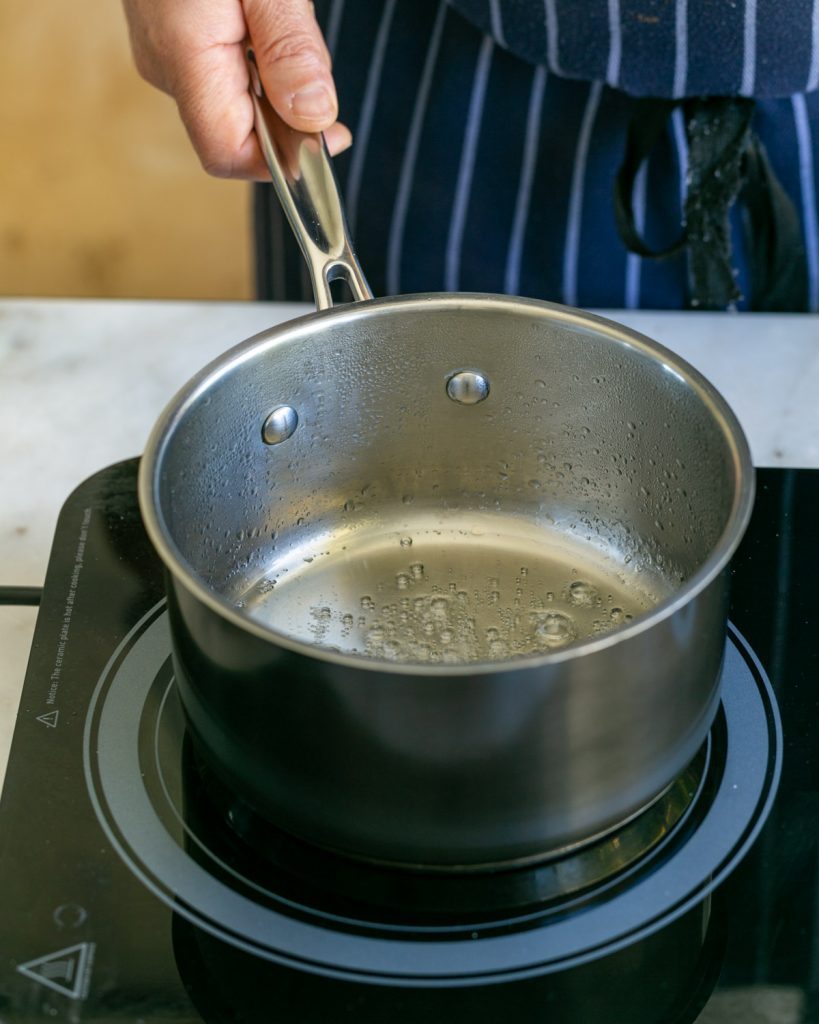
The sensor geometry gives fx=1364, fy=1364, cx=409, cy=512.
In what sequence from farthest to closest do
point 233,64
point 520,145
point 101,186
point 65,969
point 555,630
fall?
point 101,186
point 520,145
point 233,64
point 555,630
point 65,969

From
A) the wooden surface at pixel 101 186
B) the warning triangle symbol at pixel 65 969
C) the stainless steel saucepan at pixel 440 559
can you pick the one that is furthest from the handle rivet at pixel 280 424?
the wooden surface at pixel 101 186

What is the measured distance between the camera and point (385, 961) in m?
0.46

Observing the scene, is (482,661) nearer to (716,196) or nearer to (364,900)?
(364,900)

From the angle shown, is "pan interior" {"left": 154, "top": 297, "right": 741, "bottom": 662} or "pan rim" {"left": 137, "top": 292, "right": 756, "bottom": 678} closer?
"pan rim" {"left": 137, "top": 292, "right": 756, "bottom": 678}

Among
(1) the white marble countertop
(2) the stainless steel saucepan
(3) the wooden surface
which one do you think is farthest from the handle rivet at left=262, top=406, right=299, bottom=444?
(3) the wooden surface

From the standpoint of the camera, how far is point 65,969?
1.52 feet

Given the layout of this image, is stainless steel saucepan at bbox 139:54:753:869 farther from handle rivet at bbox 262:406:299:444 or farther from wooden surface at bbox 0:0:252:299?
wooden surface at bbox 0:0:252:299

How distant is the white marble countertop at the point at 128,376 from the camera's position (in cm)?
69

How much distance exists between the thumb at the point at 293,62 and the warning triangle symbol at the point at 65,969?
1.27 ft

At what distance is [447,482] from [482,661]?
23 cm

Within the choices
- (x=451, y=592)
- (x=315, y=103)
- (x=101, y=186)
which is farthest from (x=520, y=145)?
(x=101, y=186)

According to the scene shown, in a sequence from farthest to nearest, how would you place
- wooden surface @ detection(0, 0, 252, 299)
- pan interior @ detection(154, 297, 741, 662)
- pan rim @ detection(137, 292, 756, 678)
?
wooden surface @ detection(0, 0, 252, 299)
pan interior @ detection(154, 297, 741, 662)
pan rim @ detection(137, 292, 756, 678)

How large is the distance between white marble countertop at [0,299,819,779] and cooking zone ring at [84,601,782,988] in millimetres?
148

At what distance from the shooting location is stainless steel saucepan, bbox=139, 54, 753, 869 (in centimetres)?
42
